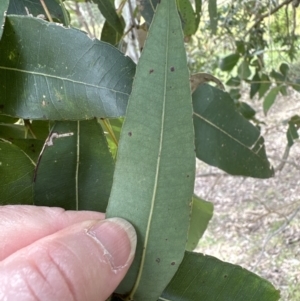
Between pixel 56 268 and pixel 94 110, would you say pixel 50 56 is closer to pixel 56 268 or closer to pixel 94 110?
pixel 94 110

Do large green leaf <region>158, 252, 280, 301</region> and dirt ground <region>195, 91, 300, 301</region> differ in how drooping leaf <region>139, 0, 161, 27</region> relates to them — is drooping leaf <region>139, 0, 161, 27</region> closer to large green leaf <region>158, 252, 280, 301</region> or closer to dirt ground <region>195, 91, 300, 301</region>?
large green leaf <region>158, 252, 280, 301</region>

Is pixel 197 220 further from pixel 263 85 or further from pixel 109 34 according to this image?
pixel 263 85

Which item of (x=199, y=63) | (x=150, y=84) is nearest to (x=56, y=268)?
(x=150, y=84)

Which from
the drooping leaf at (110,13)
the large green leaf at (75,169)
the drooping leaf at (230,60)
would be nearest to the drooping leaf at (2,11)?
the large green leaf at (75,169)

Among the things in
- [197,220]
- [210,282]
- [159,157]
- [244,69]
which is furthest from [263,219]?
[159,157]

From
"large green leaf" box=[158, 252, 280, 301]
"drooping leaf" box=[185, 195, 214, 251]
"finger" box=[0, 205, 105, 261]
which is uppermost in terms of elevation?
"finger" box=[0, 205, 105, 261]

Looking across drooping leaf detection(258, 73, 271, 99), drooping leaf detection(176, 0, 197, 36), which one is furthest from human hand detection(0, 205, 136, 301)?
drooping leaf detection(258, 73, 271, 99)
